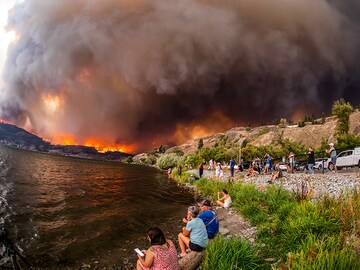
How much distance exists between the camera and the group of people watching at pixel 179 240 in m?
6.01

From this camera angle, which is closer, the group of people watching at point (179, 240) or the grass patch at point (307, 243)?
the grass patch at point (307, 243)

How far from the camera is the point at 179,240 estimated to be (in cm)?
913

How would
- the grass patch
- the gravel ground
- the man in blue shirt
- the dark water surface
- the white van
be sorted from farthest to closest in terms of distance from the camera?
the white van
the gravel ground
the dark water surface
the man in blue shirt
the grass patch

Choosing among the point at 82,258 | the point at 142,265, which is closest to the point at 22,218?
the point at 82,258

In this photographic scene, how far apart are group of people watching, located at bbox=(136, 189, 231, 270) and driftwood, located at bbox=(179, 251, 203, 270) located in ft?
0.80

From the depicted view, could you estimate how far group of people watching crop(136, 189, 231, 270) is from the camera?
6012mm

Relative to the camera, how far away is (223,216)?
15.2 meters


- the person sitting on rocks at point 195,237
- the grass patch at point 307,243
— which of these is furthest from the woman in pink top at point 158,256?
the person sitting on rocks at point 195,237

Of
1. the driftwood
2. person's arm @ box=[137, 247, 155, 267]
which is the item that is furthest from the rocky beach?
person's arm @ box=[137, 247, 155, 267]

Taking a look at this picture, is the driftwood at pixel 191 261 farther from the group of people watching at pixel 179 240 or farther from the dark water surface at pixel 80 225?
the dark water surface at pixel 80 225

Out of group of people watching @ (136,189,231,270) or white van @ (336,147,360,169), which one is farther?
white van @ (336,147,360,169)

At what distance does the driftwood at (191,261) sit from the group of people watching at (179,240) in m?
0.24

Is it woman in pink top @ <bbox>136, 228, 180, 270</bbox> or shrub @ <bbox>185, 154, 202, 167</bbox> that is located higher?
Answer: shrub @ <bbox>185, 154, 202, 167</bbox>

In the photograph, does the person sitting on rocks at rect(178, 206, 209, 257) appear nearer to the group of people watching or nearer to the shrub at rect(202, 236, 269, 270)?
the group of people watching
